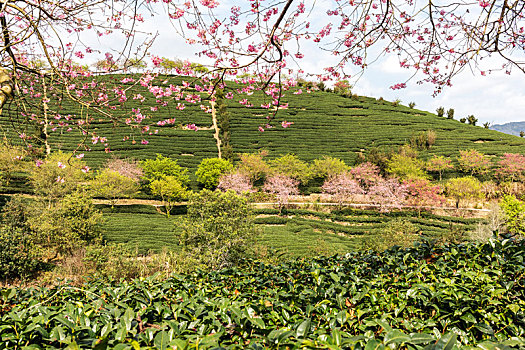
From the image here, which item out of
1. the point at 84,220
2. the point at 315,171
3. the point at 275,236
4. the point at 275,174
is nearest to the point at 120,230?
the point at 84,220

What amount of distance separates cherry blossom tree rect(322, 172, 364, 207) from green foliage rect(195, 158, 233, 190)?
11957 millimetres

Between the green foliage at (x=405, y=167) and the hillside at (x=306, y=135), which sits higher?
the hillside at (x=306, y=135)

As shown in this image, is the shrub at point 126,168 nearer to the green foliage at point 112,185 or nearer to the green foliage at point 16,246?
the green foliage at point 112,185

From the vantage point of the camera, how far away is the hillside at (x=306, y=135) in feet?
124

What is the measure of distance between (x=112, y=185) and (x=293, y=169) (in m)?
19.4

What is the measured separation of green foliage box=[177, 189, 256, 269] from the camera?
1083 cm

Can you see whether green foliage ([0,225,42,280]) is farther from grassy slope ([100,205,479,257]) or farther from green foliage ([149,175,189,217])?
green foliage ([149,175,189,217])

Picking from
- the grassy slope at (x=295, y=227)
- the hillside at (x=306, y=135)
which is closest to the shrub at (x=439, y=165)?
the hillside at (x=306, y=135)

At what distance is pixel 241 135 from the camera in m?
42.4

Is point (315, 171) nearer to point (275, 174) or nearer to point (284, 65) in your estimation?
point (275, 174)

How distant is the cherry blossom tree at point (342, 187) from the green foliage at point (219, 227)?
64.9 feet

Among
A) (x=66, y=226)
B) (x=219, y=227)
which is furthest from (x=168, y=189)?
(x=219, y=227)

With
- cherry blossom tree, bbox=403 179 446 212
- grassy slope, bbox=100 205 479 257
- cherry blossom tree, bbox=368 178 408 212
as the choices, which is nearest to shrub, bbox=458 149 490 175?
cherry blossom tree, bbox=403 179 446 212

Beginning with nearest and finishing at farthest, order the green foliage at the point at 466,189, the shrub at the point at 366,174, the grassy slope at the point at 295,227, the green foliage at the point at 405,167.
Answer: the grassy slope at the point at 295,227
the green foliage at the point at 466,189
the green foliage at the point at 405,167
the shrub at the point at 366,174
